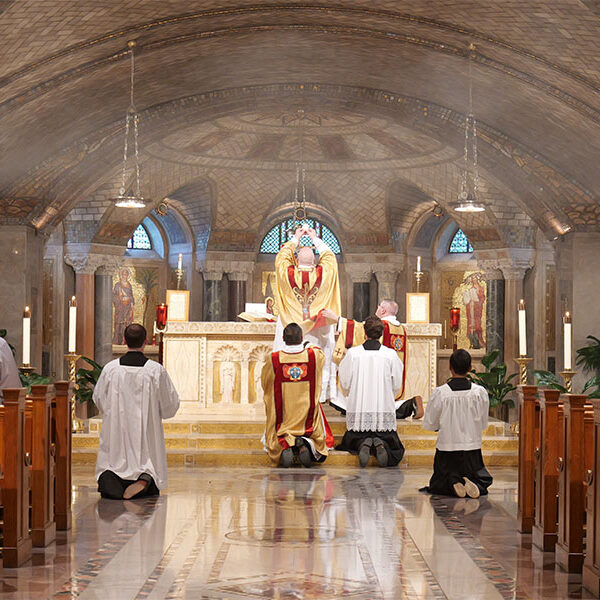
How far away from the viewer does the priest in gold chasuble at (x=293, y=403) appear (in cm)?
1138

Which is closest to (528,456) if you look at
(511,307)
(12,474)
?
(12,474)

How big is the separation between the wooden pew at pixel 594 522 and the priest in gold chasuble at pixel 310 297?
7.23 meters

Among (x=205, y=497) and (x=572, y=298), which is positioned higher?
(x=572, y=298)

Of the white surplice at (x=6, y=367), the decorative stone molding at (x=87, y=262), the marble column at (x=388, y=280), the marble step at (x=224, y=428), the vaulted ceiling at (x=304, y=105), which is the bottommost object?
the marble step at (x=224, y=428)

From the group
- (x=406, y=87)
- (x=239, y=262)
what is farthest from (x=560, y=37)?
(x=239, y=262)

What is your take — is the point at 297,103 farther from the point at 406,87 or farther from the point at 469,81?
the point at 469,81

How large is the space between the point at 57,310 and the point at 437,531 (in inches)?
589

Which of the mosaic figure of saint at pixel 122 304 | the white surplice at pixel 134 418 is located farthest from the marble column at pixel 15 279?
the white surplice at pixel 134 418

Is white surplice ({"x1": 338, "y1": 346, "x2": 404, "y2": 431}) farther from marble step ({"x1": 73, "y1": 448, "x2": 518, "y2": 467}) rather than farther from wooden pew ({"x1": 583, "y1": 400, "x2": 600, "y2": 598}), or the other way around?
wooden pew ({"x1": 583, "y1": 400, "x2": 600, "y2": 598})

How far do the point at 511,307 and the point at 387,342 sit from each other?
888 cm

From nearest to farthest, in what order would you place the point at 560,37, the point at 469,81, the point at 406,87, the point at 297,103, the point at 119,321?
the point at 560,37
the point at 469,81
the point at 406,87
the point at 297,103
the point at 119,321

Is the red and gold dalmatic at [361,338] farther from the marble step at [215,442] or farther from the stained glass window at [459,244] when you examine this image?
the stained glass window at [459,244]

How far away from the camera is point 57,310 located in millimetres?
21656

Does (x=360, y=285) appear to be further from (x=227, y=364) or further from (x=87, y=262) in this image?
(x=227, y=364)
